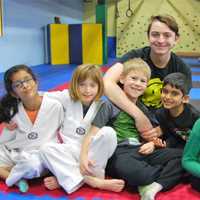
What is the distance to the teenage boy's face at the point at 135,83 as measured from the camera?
2270mm

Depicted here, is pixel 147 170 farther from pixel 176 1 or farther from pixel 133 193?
pixel 176 1

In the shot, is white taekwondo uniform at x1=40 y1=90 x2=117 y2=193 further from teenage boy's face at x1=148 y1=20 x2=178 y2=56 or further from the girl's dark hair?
teenage boy's face at x1=148 y1=20 x2=178 y2=56

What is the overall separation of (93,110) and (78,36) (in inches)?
267

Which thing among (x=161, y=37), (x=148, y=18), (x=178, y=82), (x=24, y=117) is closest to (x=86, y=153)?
(x=24, y=117)

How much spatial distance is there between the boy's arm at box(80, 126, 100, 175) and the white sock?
35 centimetres

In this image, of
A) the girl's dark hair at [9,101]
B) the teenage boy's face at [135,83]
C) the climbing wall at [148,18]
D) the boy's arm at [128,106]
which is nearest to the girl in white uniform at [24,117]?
the girl's dark hair at [9,101]

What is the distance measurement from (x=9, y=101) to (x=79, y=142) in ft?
1.88

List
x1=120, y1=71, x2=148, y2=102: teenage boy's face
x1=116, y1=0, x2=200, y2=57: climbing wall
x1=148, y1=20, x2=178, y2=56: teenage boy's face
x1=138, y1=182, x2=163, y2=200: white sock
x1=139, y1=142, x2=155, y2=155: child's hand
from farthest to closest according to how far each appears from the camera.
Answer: x1=116, y1=0, x2=200, y2=57: climbing wall < x1=148, y1=20, x2=178, y2=56: teenage boy's face < x1=120, y1=71, x2=148, y2=102: teenage boy's face < x1=139, y1=142, x2=155, y2=155: child's hand < x1=138, y1=182, x2=163, y2=200: white sock

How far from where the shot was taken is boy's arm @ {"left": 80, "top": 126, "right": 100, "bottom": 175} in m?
2.02

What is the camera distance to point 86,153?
2.06 m

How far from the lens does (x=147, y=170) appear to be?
1.98 meters

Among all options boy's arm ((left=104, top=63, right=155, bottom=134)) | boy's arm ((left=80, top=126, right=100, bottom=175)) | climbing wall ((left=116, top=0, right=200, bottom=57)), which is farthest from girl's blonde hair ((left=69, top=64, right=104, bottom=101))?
climbing wall ((left=116, top=0, right=200, bottom=57))

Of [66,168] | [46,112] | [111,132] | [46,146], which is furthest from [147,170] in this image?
[46,112]

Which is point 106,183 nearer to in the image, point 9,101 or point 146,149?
point 146,149
